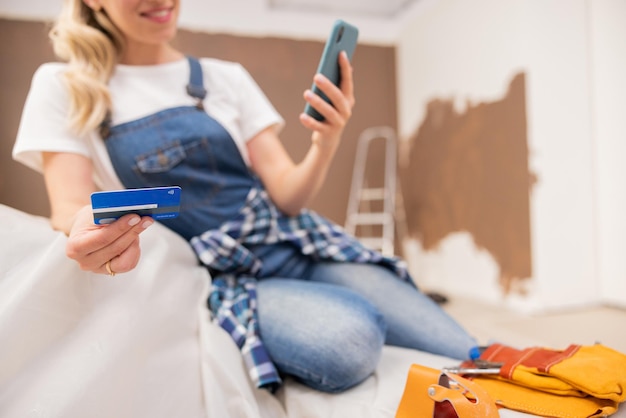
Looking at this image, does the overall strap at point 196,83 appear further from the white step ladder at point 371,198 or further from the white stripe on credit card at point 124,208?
the white step ladder at point 371,198

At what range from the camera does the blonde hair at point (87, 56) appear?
0.80m

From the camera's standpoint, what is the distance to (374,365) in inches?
29.0

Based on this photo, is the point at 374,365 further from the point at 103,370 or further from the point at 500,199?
the point at 500,199

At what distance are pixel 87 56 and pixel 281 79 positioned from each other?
6.37 ft

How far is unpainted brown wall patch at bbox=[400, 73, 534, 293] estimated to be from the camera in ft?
6.38

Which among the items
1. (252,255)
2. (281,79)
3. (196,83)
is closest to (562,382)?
(252,255)

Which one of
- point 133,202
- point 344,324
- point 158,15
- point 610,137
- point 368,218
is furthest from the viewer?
point 368,218

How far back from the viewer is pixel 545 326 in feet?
5.26

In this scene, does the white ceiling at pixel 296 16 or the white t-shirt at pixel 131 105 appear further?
the white ceiling at pixel 296 16

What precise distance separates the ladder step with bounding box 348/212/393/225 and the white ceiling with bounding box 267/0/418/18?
1.30 metres

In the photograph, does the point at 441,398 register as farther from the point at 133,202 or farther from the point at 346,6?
the point at 346,6

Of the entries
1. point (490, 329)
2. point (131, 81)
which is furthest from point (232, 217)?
point (490, 329)

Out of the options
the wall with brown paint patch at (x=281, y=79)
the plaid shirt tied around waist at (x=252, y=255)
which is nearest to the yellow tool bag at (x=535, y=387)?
the plaid shirt tied around waist at (x=252, y=255)

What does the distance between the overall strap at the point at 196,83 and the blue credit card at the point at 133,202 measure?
460 mm
